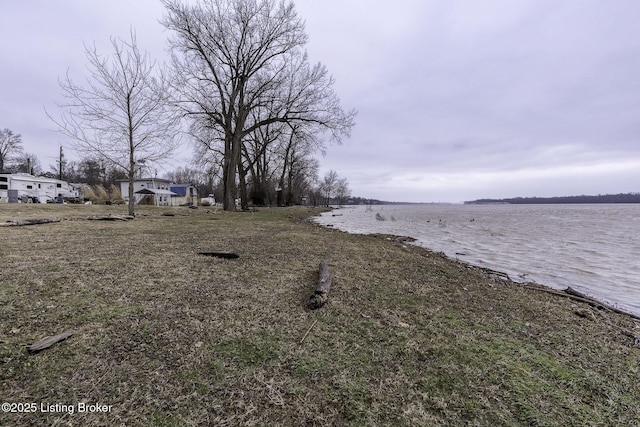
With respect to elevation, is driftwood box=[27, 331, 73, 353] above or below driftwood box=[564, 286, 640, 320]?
above

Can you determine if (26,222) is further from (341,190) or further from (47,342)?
(341,190)

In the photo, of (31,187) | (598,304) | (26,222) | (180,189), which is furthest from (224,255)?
(180,189)

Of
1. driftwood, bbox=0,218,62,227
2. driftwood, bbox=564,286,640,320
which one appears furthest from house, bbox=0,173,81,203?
driftwood, bbox=564,286,640,320

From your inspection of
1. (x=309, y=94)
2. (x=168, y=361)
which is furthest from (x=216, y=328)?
(x=309, y=94)

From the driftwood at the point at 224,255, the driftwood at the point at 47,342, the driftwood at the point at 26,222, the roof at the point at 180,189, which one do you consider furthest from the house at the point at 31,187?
the driftwood at the point at 47,342

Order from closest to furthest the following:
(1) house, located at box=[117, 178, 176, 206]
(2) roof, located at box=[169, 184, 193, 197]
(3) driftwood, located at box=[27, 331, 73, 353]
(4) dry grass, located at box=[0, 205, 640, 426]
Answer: (4) dry grass, located at box=[0, 205, 640, 426] → (3) driftwood, located at box=[27, 331, 73, 353] → (1) house, located at box=[117, 178, 176, 206] → (2) roof, located at box=[169, 184, 193, 197]

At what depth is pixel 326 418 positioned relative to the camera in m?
2.01

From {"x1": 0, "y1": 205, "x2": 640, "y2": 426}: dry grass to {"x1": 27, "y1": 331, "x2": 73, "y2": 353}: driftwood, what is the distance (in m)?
0.06

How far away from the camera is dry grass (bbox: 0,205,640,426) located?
208 cm

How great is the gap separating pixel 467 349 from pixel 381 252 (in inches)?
203

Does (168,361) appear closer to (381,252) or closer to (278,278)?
(278,278)

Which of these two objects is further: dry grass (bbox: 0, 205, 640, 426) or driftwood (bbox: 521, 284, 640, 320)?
driftwood (bbox: 521, 284, 640, 320)

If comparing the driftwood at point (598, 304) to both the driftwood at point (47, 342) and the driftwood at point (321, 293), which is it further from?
the driftwood at point (47, 342)

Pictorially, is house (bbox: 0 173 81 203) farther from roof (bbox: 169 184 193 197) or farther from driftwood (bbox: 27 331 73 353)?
driftwood (bbox: 27 331 73 353)
